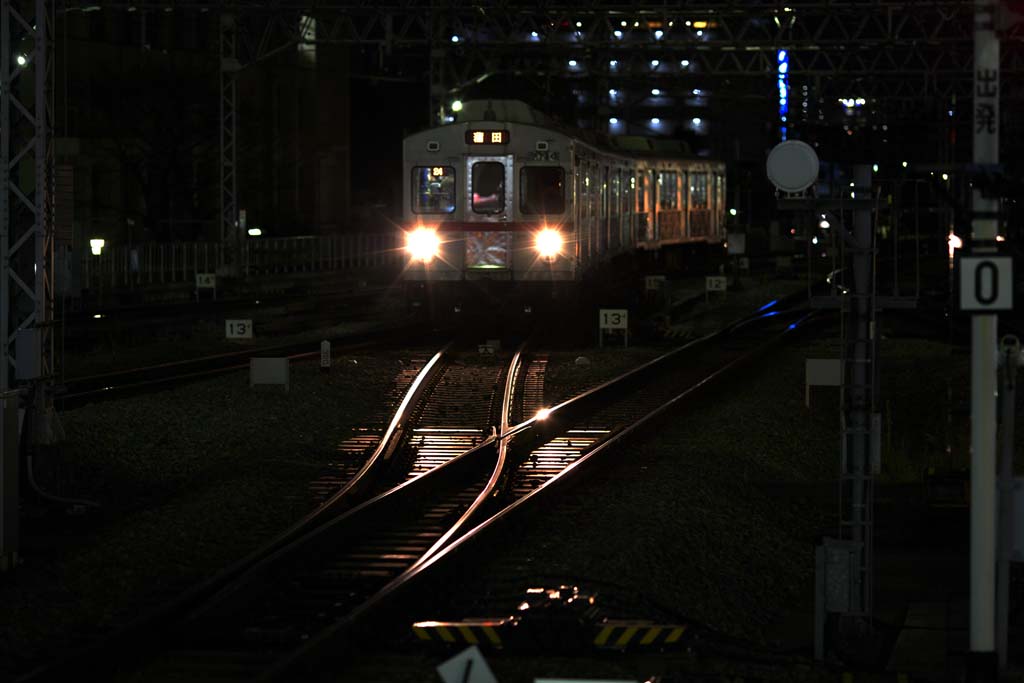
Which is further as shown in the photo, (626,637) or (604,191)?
(604,191)

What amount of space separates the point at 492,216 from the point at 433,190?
107 cm

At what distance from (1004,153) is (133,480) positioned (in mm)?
13933

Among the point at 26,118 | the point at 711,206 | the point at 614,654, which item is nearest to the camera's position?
the point at 614,654

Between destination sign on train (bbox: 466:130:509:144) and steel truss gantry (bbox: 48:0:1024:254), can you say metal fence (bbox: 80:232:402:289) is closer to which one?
steel truss gantry (bbox: 48:0:1024:254)

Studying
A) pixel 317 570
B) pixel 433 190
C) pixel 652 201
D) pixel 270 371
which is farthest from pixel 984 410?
pixel 652 201

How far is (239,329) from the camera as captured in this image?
2505cm

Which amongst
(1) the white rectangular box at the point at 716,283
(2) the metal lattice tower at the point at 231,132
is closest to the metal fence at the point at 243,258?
(2) the metal lattice tower at the point at 231,132

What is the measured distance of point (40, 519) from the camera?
11945mm

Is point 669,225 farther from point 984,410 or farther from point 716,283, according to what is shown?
point 984,410

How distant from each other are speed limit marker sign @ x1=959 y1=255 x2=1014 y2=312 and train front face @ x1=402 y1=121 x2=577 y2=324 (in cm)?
1791

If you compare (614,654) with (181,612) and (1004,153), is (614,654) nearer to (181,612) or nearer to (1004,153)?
(181,612)

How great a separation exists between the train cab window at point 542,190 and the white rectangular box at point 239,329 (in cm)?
469

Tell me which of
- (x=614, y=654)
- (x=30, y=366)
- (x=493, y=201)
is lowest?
(x=614, y=654)

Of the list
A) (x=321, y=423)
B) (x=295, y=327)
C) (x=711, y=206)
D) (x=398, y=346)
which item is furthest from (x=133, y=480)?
(x=711, y=206)
